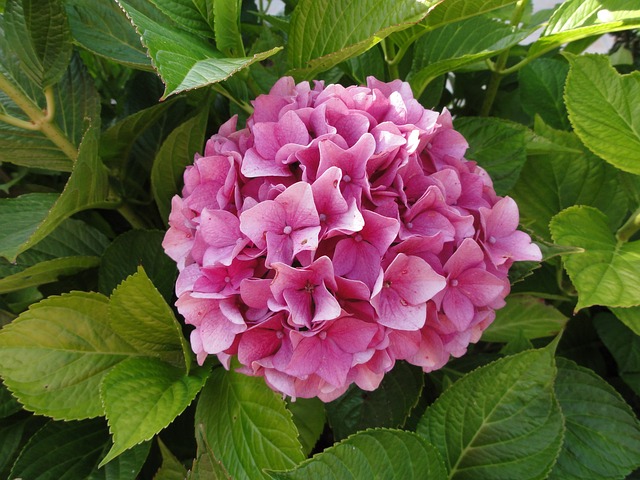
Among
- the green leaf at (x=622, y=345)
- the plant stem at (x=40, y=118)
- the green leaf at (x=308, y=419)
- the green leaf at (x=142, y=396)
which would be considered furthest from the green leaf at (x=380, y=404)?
the plant stem at (x=40, y=118)

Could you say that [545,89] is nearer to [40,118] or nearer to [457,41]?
[457,41]

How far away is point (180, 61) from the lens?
0.36 meters

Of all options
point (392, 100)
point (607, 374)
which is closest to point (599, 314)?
point (607, 374)

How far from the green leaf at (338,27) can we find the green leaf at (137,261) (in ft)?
0.67

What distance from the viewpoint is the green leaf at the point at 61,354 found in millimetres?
468

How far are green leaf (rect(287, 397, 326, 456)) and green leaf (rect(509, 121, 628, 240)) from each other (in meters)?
0.28

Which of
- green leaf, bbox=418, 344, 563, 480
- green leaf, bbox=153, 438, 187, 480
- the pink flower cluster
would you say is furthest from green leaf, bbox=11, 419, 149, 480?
green leaf, bbox=418, 344, 563, 480

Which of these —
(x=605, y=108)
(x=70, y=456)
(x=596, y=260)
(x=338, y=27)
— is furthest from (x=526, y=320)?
(x=70, y=456)

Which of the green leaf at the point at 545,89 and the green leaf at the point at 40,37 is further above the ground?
the green leaf at the point at 40,37

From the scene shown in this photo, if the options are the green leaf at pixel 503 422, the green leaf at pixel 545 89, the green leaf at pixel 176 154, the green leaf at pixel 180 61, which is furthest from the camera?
the green leaf at pixel 545 89

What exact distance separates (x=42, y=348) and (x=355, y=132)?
30 cm

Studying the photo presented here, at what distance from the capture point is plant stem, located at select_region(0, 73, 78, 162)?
506 mm

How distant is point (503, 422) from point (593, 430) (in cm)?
14

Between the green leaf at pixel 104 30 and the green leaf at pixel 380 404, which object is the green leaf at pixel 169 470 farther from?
the green leaf at pixel 104 30
